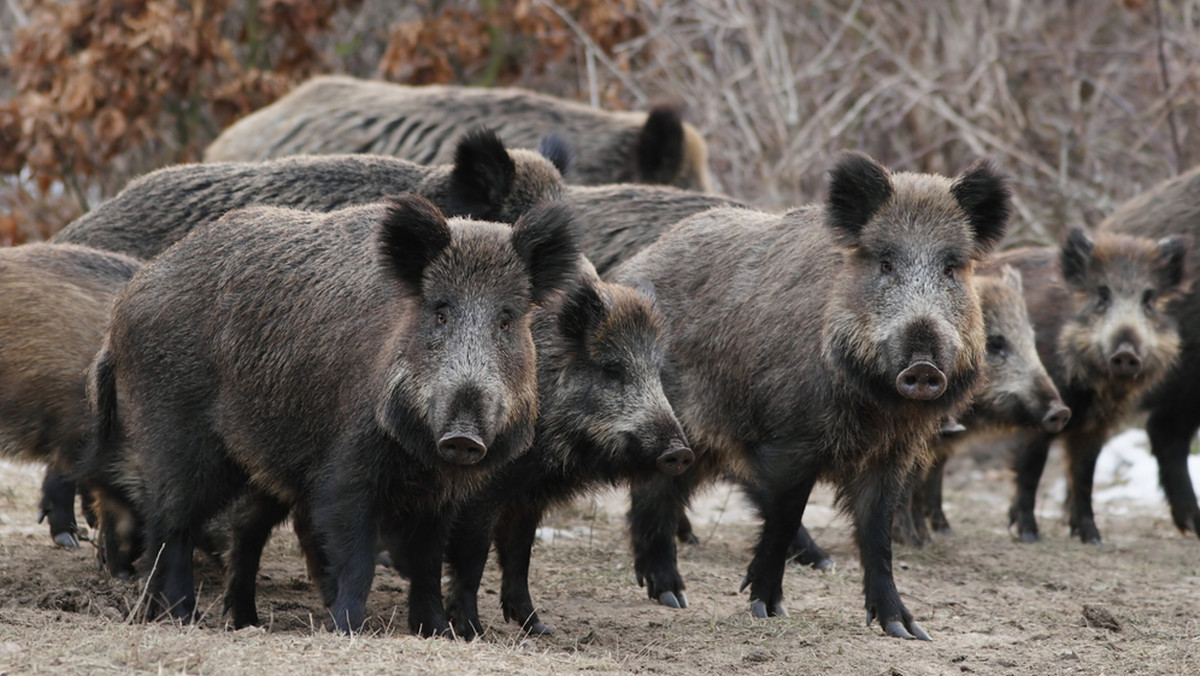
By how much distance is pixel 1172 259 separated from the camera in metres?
8.23

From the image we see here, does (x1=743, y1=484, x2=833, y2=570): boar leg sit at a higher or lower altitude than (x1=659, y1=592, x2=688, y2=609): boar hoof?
higher

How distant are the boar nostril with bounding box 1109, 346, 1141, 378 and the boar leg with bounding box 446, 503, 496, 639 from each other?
425 cm

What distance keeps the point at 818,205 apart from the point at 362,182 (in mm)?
2260

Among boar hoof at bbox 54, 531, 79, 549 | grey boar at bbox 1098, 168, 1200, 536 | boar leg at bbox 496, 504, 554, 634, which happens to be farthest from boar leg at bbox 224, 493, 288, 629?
grey boar at bbox 1098, 168, 1200, 536

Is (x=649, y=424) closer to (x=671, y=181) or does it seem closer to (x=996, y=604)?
(x=996, y=604)

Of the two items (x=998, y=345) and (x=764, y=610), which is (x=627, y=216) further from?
(x=764, y=610)

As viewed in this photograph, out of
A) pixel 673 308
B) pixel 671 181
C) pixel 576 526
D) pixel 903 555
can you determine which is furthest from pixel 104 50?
pixel 903 555

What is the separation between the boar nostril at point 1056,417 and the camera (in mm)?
7184

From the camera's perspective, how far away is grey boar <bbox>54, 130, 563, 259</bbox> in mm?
6734

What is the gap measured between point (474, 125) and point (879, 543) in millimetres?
4540

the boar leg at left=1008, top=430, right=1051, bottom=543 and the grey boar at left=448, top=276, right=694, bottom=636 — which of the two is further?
the boar leg at left=1008, top=430, right=1051, bottom=543

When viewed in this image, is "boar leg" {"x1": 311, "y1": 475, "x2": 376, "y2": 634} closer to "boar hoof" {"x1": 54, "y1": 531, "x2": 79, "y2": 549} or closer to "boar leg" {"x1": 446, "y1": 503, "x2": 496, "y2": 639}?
"boar leg" {"x1": 446, "y1": 503, "x2": 496, "y2": 639}

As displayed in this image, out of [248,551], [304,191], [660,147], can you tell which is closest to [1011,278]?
[660,147]

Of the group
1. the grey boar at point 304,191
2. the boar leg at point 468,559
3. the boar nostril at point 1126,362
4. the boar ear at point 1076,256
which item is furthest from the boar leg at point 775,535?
the boar ear at point 1076,256
